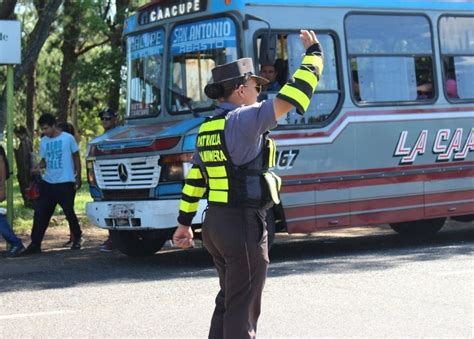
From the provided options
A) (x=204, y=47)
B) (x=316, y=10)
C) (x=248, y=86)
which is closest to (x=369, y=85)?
(x=316, y=10)

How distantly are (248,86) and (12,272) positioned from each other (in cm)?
619

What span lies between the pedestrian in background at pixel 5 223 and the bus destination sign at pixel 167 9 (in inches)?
93.1

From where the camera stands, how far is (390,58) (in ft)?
36.9

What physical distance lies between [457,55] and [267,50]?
126 inches

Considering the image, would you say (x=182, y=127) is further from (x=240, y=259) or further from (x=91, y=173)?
(x=240, y=259)

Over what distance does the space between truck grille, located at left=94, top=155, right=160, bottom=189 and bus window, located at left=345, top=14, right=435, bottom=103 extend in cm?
253

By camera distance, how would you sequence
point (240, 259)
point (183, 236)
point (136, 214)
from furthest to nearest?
point (136, 214)
point (183, 236)
point (240, 259)

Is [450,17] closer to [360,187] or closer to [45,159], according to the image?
[360,187]

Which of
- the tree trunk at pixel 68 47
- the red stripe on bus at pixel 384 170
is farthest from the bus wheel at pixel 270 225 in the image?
the tree trunk at pixel 68 47

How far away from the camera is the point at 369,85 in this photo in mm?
11109

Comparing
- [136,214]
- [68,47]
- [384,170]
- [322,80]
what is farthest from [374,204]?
[68,47]

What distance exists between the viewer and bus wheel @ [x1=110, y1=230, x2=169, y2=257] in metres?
11.2

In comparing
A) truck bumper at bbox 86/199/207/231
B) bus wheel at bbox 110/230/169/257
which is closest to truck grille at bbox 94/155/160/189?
truck bumper at bbox 86/199/207/231

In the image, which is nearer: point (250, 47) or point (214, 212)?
point (214, 212)
